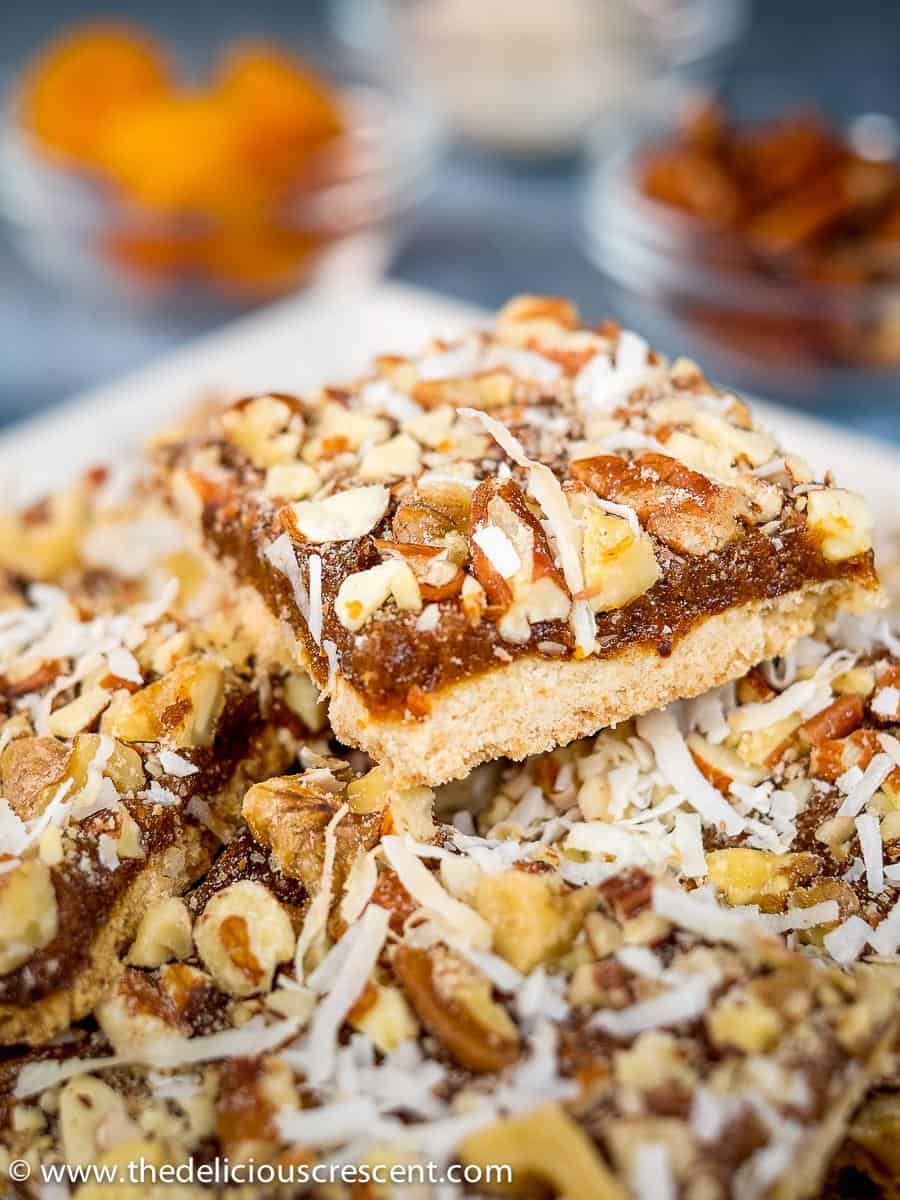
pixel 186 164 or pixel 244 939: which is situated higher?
pixel 186 164

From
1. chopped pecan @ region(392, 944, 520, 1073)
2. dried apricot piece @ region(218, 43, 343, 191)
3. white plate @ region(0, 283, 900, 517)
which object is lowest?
white plate @ region(0, 283, 900, 517)

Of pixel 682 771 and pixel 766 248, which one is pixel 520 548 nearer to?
pixel 682 771

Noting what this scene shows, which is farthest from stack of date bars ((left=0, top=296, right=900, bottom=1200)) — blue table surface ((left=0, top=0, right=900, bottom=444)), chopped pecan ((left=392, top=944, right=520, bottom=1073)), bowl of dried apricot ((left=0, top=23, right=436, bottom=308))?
bowl of dried apricot ((left=0, top=23, right=436, bottom=308))

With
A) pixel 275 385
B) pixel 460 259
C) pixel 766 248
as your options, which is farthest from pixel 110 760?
pixel 460 259

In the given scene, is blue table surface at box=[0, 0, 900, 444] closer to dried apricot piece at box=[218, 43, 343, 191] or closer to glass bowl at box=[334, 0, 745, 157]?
glass bowl at box=[334, 0, 745, 157]

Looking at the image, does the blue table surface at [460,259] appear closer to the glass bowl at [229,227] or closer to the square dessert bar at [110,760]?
the glass bowl at [229,227]

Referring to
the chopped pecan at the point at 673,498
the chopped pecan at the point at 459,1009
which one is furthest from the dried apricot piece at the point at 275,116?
the chopped pecan at the point at 459,1009
